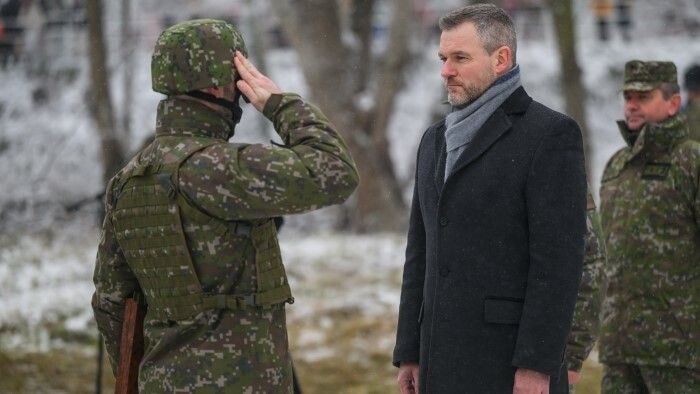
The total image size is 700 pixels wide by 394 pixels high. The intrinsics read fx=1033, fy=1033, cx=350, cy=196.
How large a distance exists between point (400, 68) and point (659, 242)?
893cm

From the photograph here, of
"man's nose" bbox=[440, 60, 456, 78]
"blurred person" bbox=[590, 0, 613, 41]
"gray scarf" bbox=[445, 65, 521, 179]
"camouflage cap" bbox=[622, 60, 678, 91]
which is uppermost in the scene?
"blurred person" bbox=[590, 0, 613, 41]

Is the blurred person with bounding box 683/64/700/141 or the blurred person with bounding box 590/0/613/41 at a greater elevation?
the blurred person with bounding box 590/0/613/41

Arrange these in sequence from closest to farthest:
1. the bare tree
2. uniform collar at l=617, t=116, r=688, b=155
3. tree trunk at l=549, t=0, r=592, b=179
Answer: uniform collar at l=617, t=116, r=688, b=155 → the bare tree → tree trunk at l=549, t=0, r=592, b=179

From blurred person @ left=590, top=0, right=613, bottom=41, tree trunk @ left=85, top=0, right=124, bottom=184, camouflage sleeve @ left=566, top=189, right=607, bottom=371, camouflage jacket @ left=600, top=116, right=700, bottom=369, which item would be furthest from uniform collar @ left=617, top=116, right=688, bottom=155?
blurred person @ left=590, top=0, right=613, bottom=41

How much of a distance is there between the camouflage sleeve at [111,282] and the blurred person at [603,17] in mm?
16861

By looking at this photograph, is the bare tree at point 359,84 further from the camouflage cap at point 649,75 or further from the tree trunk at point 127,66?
the camouflage cap at point 649,75

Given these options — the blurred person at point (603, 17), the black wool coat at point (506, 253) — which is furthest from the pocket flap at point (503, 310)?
the blurred person at point (603, 17)

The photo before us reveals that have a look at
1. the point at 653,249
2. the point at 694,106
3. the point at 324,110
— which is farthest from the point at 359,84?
the point at 653,249

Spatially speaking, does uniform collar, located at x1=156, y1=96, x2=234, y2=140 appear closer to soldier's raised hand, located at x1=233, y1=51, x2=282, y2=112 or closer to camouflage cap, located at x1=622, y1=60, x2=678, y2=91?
soldier's raised hand, located at x1=233, y1=51, x2=282, y2=112

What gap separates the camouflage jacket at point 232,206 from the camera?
10.2 feet

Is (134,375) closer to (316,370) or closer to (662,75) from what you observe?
(662,75)

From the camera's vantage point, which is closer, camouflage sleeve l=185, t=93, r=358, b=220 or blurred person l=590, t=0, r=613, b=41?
camouflage sleeve l=185, t=93, r=358, b=220

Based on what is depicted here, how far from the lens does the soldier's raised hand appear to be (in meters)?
3.27

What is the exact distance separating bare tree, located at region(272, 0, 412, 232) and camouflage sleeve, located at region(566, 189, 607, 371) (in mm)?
8841
